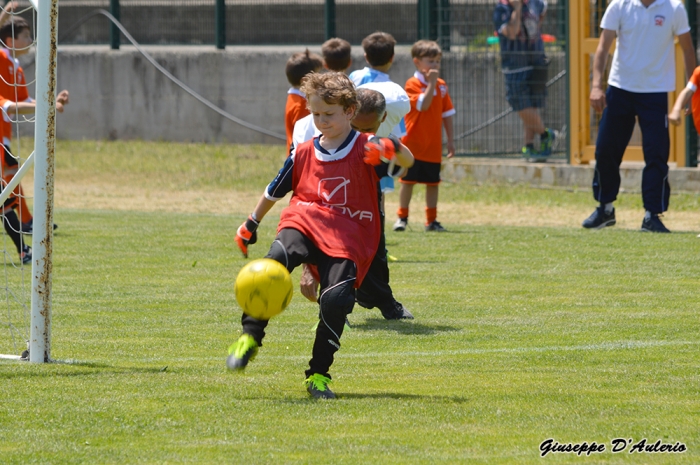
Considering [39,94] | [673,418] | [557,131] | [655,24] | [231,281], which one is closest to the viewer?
[673,418]

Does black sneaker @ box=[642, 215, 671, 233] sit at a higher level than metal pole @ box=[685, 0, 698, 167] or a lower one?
lower

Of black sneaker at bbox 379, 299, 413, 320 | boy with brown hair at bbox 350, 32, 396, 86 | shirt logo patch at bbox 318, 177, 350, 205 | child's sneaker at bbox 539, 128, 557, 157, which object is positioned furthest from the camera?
child's sneaker at bbox 539, 128, 557, 157

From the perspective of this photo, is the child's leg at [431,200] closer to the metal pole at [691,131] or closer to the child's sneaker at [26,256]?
the child's sneaker at [26,256]

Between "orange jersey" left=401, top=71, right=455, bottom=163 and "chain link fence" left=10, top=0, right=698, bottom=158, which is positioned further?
"chain link fence" left=10, top=0, right=698, bottom=158

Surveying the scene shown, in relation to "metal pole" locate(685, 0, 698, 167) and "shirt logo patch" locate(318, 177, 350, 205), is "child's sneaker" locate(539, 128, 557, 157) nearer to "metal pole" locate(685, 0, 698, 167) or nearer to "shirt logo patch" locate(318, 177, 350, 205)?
"metal pole" locate(685, 0, 698, 167)

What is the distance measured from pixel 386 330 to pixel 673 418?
2421 mm

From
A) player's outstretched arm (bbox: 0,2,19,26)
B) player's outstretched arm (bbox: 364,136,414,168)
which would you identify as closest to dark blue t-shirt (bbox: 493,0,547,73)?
player's outstretched arm (bbox: 0,2,19,26)

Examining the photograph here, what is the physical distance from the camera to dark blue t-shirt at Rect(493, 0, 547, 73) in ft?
50.1

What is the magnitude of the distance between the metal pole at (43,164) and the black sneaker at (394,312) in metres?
2.19

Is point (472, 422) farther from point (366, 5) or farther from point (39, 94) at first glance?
point (366, 5)

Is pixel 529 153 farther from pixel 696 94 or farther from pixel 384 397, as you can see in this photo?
pixel 384 397

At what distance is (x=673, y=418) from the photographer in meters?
4.59

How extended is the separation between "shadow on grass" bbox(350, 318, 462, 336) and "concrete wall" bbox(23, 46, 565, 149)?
43.7 feet

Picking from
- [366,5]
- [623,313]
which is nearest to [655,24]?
[623,313]
